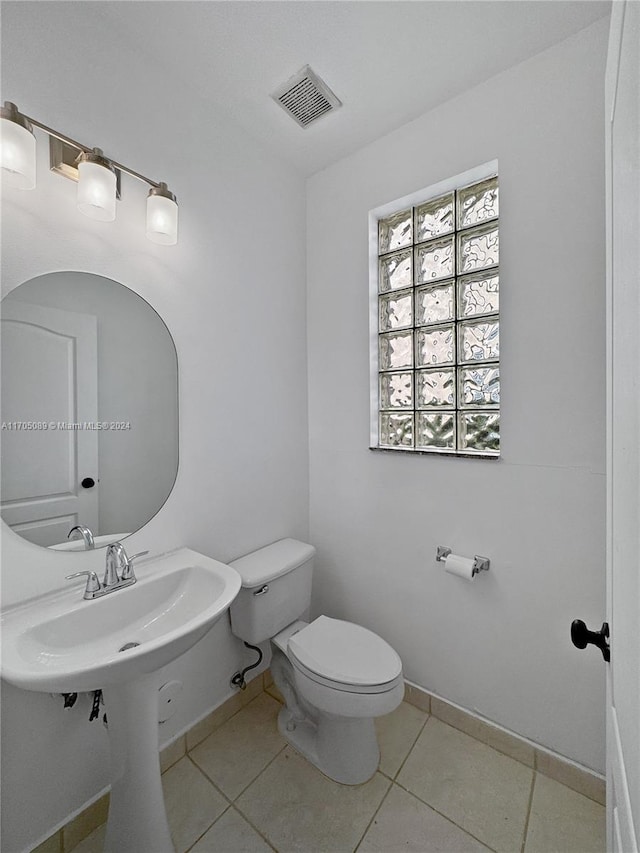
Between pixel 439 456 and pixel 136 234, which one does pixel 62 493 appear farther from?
pixel 439 456

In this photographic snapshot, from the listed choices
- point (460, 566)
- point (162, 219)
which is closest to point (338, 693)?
point (460, 566)

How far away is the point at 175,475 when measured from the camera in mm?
1431

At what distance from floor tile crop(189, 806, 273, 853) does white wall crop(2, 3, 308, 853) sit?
0.35m

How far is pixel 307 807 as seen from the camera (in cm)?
128

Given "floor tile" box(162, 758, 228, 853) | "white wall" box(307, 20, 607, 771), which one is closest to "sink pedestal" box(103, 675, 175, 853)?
"floor tile" box(162, 758, 228, 853)

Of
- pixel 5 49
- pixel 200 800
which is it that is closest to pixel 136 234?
pixel 5 49

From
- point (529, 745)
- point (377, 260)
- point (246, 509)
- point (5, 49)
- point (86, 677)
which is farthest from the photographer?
point (377, 260)

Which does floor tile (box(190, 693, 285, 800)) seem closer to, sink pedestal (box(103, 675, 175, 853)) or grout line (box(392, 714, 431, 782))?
sink pedestal (box(103, 675, 175, 853))

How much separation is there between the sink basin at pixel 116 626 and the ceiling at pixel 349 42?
1.78 m

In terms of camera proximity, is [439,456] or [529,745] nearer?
[529,745]

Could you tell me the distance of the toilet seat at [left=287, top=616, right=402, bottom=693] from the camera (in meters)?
1.28

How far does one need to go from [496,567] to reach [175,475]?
1.27 m

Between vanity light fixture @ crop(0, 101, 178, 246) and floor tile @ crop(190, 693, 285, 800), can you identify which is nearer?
vanity light fixture @ crop(0, 101, 178, 246)

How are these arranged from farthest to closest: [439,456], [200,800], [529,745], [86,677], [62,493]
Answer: [439,456]
[529,745]
[200,800]
[62,493]
[86,677]
